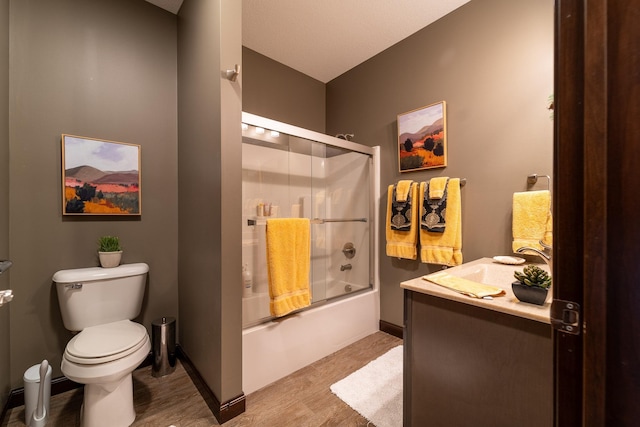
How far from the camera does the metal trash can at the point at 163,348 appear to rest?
5.91ft

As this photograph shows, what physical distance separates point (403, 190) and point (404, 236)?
40 centimetres

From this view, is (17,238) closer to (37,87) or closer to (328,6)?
(37,87)

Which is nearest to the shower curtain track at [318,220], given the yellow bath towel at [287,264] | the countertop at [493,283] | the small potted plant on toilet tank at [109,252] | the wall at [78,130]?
the yellow bath towel at [287,264]

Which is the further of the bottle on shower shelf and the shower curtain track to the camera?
the bottle on shower shelf

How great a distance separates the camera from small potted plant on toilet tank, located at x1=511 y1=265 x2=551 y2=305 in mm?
937

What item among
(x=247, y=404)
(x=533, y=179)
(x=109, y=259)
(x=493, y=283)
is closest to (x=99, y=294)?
(x=109, y=259)

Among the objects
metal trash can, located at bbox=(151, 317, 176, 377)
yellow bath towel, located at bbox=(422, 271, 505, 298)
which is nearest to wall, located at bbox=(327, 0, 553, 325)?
yellow bath towel, located at bbox=(422, 271, 505, 298)

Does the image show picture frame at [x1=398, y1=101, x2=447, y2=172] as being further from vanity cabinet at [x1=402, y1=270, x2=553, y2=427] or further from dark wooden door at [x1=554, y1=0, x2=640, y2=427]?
dark wooden door at [x1=554, y1=0, x2=640, y2=427]

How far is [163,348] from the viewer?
5.97 feet

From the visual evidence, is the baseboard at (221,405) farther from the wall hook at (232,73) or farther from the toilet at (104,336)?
the wall hook at (232,73)

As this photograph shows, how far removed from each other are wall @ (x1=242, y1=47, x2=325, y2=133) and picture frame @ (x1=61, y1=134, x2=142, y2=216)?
113 centimetres

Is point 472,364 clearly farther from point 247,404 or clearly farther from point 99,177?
point 99,177

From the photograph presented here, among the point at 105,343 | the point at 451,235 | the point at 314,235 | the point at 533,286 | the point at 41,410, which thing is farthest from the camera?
the point at 314,235

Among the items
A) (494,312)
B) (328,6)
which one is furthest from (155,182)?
(494,312)
